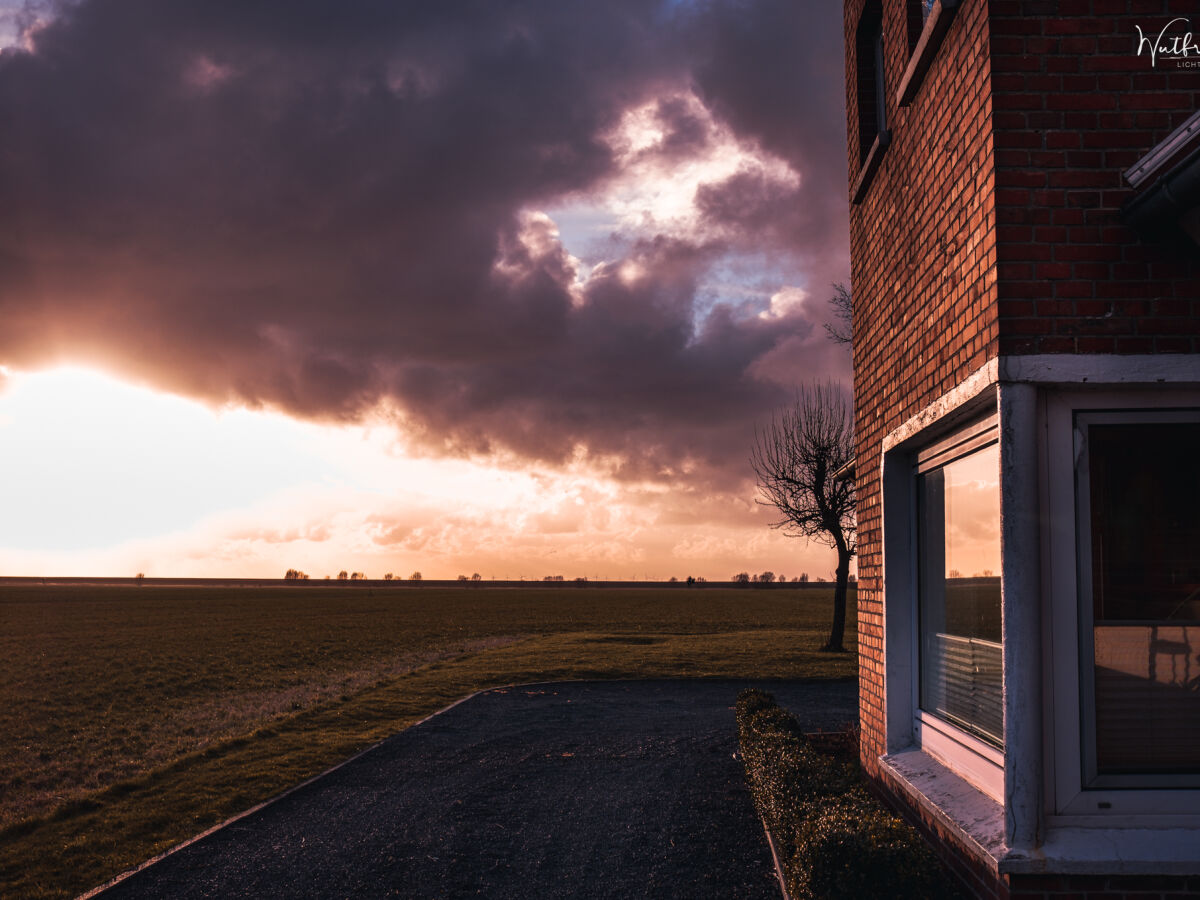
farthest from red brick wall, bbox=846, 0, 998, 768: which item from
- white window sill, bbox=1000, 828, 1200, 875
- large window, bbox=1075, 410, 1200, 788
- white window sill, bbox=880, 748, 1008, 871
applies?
white window sill, bbox=1000, 828, 1200, 875

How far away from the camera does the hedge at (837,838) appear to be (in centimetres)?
388

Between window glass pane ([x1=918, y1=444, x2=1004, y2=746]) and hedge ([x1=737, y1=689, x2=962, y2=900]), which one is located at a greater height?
window glass pane ([x1=918, y1=444, x2=1004, y2=746])

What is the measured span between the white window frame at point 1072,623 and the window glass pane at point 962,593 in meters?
0.25

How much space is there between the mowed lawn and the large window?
7.12m

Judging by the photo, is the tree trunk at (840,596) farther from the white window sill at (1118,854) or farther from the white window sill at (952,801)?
the white window sill at (1118,854)

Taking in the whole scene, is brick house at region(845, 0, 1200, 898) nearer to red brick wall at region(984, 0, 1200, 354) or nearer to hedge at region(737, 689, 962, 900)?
red brick wall at region(984, 0, 1200, 354)

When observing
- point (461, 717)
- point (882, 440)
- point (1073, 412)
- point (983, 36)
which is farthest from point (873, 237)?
point (461, 717)

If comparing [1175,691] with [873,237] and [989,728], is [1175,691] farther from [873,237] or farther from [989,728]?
[873,237]

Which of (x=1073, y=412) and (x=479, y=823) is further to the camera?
(x=479, y=823)

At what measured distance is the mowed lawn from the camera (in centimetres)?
816

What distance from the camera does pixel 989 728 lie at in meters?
4.08

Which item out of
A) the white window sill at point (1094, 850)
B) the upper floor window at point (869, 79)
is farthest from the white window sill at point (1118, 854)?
the upper floor window at point (869, 79)

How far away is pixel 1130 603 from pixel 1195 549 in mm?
393

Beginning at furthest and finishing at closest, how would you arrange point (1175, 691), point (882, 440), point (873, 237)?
point (873, 237) < point (882, 440) < point (1175, 691)
